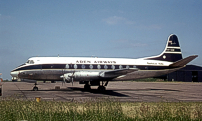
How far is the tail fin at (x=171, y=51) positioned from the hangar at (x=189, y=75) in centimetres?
5330

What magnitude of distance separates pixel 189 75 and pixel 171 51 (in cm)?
5572

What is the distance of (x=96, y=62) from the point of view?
30.3m

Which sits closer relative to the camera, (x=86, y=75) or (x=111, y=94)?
(x=111, y=94)

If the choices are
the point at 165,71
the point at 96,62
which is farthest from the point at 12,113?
the point at 165,71

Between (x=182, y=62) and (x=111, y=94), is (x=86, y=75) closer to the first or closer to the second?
(x=111, y=94)

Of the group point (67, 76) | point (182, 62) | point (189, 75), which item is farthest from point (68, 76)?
point (189, 75)

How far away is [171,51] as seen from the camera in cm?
3600

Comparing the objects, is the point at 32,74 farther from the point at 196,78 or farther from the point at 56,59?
the point at 196,78

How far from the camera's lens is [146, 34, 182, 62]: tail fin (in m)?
35.6

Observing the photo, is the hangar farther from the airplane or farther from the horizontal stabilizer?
the airplane

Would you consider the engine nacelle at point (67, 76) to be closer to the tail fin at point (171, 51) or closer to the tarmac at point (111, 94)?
the tarmac at point (111, 94)

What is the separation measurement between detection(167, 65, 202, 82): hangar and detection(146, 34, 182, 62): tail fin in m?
53.3

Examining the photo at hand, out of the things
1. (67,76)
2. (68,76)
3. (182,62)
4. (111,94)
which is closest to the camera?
(111,94)

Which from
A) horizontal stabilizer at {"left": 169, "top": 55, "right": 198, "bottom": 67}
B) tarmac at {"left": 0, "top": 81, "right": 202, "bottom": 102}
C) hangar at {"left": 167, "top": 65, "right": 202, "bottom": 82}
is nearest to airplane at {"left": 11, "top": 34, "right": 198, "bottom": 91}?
horizontal stabilizer at {"left": 169, "top": 55, "right": 198, "bottom": 67}
